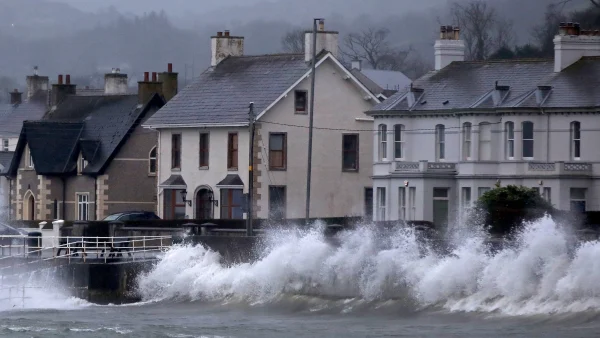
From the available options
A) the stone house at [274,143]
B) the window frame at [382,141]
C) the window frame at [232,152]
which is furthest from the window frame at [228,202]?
the window frame at [382,141]

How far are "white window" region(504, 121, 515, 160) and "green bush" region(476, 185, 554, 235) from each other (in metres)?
3.63

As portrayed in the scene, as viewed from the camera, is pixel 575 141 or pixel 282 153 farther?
A: pixel 282 153

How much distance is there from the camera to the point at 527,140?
60.0 metres

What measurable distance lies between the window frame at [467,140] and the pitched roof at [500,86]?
29.9 inches

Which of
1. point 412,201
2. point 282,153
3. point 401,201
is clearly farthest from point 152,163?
point 412,201

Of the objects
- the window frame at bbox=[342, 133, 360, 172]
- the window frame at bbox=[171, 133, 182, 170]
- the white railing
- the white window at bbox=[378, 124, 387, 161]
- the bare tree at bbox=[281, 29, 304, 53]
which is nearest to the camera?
the white railing

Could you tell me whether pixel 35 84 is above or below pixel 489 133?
above

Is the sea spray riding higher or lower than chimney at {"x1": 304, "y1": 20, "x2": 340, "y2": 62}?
lower

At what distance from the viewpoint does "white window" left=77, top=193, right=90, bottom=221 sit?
74.3 m

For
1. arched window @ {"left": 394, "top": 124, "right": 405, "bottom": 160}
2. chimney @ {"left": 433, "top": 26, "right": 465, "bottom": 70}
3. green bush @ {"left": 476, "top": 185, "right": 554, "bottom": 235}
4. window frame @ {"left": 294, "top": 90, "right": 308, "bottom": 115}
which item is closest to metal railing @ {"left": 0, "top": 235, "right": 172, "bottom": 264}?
green bush @ {"left": 476, "top": 185, "right": 554, "bottom": 235}

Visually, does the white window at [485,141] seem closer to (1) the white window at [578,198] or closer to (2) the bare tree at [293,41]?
(1) the white window at [578,198]

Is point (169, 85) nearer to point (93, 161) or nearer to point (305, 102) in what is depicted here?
point (93, 161)

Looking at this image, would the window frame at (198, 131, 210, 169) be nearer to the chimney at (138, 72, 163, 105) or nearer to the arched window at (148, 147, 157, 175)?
the arched window at (148, 147, 157, 175)

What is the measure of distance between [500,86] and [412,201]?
18.8ft
